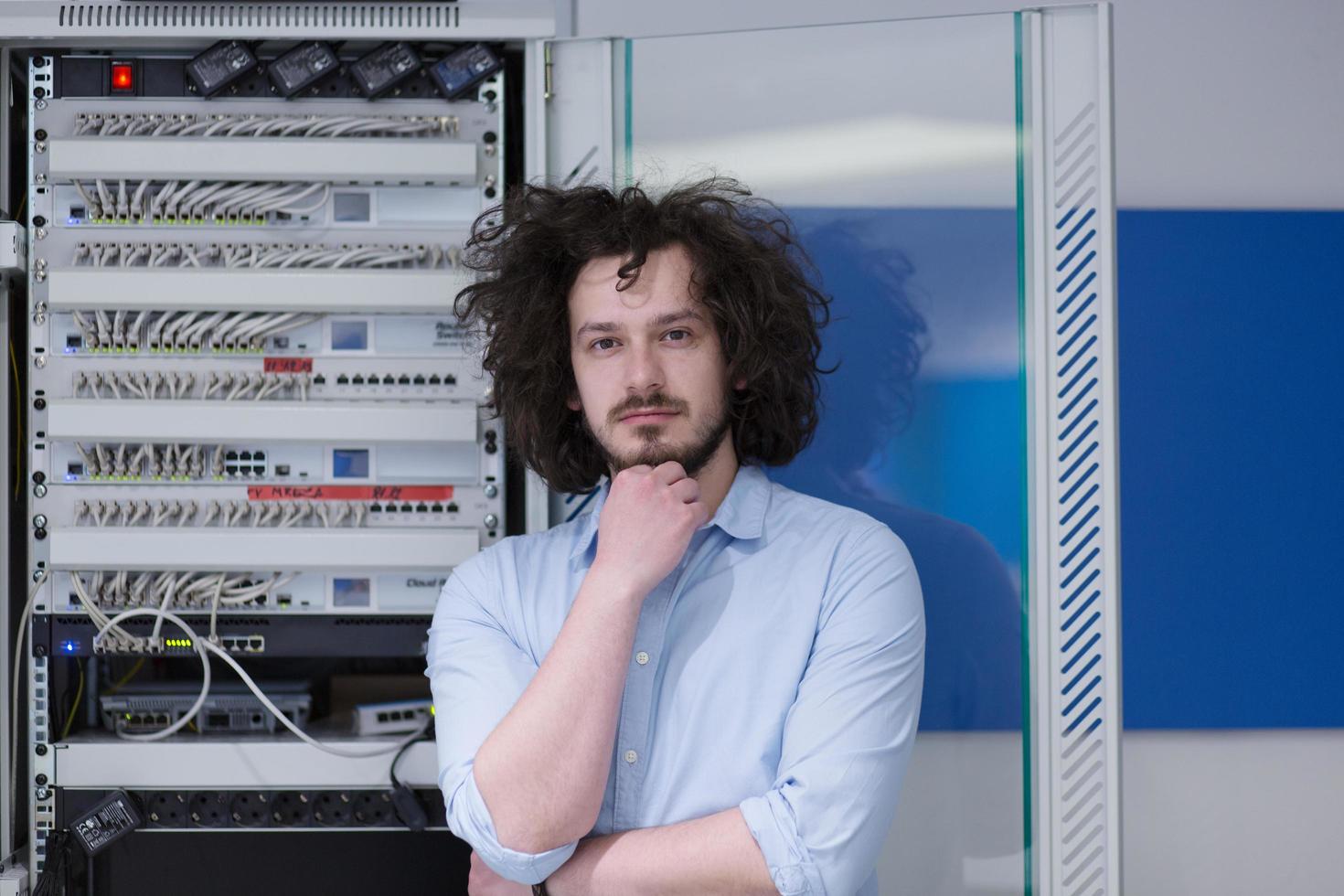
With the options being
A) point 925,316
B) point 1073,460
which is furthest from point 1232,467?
point 925,316

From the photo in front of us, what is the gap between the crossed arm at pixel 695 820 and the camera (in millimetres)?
1085

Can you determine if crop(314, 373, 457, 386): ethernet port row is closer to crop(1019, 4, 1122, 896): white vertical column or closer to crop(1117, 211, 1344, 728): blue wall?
crop(1019, 4, 1122, 896): white vertical column

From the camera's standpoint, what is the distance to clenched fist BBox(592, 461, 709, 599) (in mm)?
1194

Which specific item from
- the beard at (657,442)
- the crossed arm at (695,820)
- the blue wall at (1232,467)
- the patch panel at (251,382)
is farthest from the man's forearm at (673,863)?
the blue wall at (1232,467)

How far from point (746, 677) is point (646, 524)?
0.23 meters

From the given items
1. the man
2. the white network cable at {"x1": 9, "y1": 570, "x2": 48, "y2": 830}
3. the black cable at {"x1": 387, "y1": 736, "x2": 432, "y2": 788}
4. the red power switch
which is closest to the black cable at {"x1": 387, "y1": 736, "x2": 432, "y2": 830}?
the black cable at {"x1": 387, "y1": 736, "x2": 432, "y2": 788}

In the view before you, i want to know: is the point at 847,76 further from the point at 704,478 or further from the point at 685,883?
the point at 685,883

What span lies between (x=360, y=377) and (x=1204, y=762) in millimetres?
2011

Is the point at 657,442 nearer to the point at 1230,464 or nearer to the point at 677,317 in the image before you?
the point at 677,317

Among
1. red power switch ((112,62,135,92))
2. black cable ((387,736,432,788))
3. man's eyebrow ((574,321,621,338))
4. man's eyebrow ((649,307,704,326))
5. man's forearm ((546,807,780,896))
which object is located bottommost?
black cable ((387,736,432,788))

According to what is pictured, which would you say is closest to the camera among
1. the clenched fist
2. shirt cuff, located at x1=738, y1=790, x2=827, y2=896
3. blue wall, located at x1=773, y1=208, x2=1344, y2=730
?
shirt cuff, located at x1=738, y1=790, x2=827, y2=896

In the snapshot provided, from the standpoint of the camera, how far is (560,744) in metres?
1.10

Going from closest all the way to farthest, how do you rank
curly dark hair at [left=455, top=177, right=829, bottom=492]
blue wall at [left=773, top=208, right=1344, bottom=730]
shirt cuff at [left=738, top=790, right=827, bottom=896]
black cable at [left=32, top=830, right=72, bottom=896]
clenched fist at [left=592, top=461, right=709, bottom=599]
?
shirt cuff at [left=738, top=790, right=827, bottom=896] → clenched fist at [left=592, top=461, right=709, bottom=599] → curly dark hair at [left=455, top=177, right=829, bottom=492] → black cable at [left=32, top=830, right=72, bottom=896] → blue wall at [left=773, top=208, right=1344, bottom=730]

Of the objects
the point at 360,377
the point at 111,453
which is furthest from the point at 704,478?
the point at 111,453
